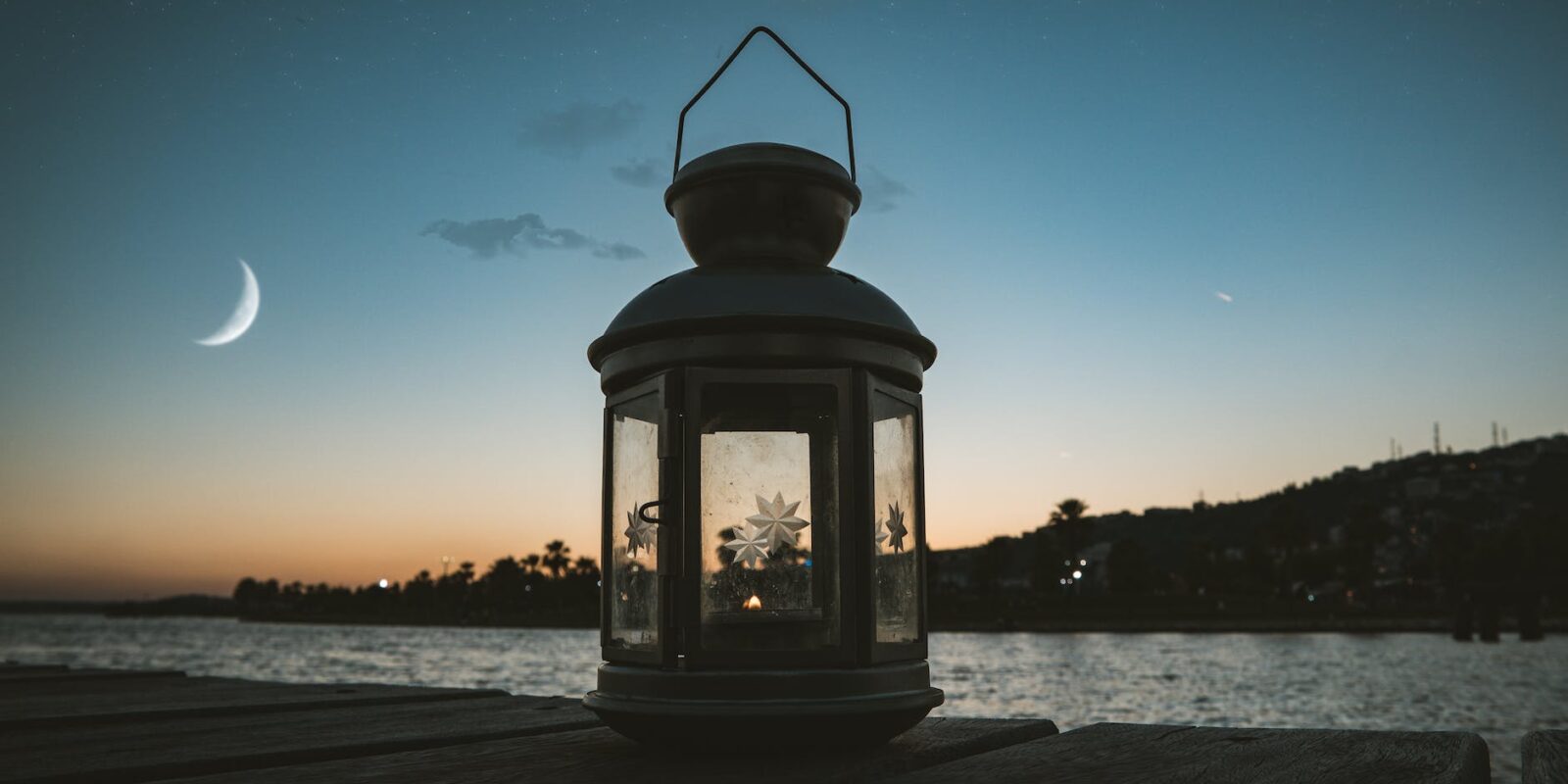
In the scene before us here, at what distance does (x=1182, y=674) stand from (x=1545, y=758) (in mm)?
71110

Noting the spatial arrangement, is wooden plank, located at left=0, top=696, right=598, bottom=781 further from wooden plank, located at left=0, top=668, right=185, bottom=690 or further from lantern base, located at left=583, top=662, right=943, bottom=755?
wooden plank, located at left=0, top=668, right=185, bottom=690

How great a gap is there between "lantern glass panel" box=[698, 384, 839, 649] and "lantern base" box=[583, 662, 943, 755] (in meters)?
0.11

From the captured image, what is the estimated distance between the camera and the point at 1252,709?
45.5 m

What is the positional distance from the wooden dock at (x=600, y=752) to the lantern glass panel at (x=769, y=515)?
35 cm

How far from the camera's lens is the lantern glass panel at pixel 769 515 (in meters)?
2.45

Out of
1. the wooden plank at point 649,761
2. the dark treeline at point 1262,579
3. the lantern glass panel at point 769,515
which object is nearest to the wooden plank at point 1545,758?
the wooden plank at point 649,761

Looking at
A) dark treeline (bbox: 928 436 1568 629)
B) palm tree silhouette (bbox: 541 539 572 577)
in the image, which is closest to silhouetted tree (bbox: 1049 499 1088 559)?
dark treeline (bbox: 928 436 1568 629)

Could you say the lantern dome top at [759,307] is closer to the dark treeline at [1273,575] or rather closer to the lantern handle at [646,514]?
the lantern handle at [646,514]

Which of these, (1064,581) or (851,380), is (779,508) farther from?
(1064,581)

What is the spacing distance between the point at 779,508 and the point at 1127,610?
14024 centimetres

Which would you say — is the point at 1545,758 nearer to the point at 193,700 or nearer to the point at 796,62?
the point at 796,62

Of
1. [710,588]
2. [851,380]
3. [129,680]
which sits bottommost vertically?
[129,680]

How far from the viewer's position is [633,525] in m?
2.58

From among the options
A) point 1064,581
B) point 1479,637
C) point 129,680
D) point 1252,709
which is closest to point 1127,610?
point 1064,581
